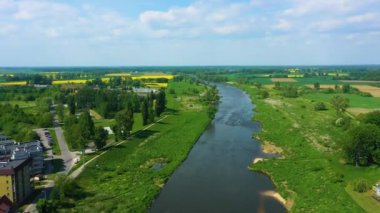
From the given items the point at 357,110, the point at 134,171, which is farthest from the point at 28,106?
the point at 357,110

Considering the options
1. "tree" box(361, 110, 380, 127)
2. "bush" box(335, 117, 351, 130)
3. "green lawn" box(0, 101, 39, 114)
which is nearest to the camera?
"tree" box(361, 110, 380, 127)

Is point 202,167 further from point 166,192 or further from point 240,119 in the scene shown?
point 240,119

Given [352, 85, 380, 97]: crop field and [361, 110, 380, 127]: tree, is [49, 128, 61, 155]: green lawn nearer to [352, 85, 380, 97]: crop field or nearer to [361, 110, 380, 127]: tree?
[361, 110, 380, 127]: tree

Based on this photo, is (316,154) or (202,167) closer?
(202,167)

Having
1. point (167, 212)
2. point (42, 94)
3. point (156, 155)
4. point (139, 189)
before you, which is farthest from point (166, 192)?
point (42, 94)

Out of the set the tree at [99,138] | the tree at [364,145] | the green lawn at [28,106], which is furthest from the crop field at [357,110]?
the green lawn at [28,106]

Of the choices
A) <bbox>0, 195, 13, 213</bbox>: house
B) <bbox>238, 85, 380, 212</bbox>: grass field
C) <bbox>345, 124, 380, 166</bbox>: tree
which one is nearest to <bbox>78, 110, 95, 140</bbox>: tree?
<bbox>0, 195, 13, 213</bbox>: house

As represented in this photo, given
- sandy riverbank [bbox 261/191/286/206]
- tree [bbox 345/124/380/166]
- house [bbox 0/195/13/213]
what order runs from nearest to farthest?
house [bbox 0/195/13/213], sandy riverbank [bbox 261/191/286/206], tree [bbox 345/124/380/166]
